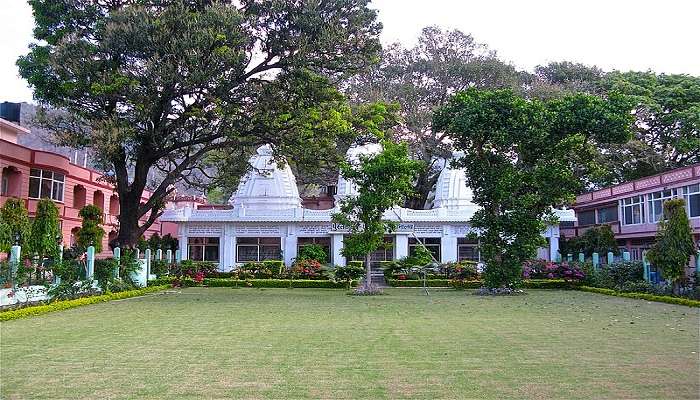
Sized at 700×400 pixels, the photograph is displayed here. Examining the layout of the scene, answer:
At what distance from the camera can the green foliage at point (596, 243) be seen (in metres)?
29.0

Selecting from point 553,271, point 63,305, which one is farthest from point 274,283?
point 553,271

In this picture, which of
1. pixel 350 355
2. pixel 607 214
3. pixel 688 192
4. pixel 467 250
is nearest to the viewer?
pixel 350 355

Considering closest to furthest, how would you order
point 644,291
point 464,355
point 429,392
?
point 429,392 → point 464,355 → point 644,291

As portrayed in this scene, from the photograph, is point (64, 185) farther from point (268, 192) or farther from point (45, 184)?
point (268, 192)

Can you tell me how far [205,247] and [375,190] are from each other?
15.0 m

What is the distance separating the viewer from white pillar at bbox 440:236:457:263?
30938 millimetres

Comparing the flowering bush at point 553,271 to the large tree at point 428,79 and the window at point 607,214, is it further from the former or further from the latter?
the window at point 607,214

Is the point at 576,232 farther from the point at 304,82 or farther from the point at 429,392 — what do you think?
the point at 429,392

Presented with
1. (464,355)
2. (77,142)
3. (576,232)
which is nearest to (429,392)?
(464,355)

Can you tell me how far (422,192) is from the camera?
1451 inches

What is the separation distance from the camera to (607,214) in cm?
3388

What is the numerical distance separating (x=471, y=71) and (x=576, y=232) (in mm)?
13358

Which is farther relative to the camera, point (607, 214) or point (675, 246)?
point (607, 214)

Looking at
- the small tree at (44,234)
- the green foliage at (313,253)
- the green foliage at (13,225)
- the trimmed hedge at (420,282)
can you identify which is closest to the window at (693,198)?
the trimmed hedge at (420,282)
